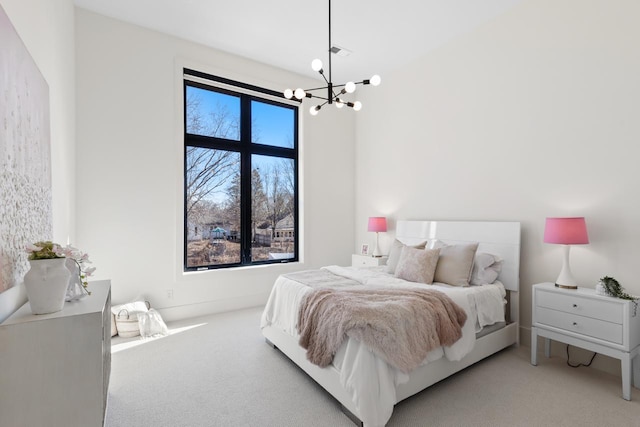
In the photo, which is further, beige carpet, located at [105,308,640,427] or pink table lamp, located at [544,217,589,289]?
pink table lamp, located at [544,217,589,289]

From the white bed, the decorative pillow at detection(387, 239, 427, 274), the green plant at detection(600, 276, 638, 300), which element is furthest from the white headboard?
the green plant at detection(600, 276, 638, 300)

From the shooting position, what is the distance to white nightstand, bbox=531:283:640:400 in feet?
6.89

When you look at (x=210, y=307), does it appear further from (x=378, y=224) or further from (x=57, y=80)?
(x=57, y=80)

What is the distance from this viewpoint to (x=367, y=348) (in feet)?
5.69

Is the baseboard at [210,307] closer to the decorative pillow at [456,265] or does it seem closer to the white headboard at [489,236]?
the white headboard at [489,236]

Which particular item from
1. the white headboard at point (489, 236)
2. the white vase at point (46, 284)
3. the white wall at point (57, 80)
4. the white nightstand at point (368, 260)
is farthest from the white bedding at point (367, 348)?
the white wall at point (57, 80)

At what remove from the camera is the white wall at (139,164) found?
10.5 ft

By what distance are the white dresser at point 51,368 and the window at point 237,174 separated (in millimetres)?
2639

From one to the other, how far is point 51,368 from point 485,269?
10.4 feet

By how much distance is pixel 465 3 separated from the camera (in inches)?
120

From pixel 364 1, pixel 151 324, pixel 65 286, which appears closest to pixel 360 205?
pixel 364 1

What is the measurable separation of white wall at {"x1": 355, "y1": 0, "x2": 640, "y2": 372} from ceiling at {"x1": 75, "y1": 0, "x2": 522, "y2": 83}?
31 cm

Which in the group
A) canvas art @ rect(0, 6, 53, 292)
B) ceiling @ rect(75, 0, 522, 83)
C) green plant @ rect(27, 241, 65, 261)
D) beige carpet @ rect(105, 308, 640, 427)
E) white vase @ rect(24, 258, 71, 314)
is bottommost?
beige carpet @ rect(105, 308, 640, 427)

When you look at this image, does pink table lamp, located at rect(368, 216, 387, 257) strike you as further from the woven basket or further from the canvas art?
the canvas art
